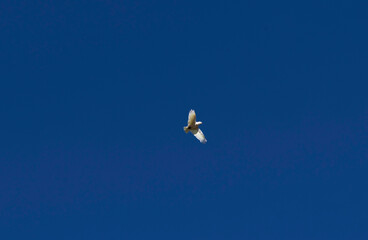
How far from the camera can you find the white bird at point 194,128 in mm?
83500

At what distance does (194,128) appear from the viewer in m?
84.6

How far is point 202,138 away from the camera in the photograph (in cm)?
8575

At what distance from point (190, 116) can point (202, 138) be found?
3215 millimetres

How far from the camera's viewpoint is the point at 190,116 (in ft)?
274

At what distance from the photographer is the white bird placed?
83500 millimetres
